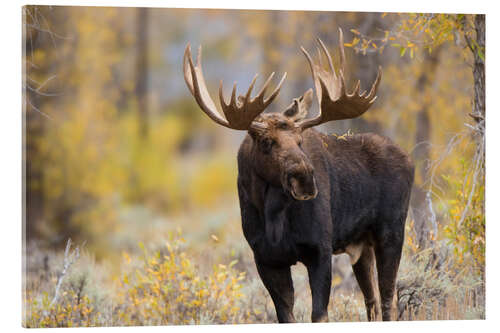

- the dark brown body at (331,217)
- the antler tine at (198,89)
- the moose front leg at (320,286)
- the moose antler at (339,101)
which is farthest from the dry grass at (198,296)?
the moose antler at (339,101)

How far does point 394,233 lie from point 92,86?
6.12m

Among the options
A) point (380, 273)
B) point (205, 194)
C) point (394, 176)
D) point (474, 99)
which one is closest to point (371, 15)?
point (474, 99)

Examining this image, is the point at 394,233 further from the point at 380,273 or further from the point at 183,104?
the point at 183,104

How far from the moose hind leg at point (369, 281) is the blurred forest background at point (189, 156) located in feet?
1.26

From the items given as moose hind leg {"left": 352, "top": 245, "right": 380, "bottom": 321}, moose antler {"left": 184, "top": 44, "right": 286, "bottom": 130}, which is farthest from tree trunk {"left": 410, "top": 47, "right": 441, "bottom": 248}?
moose antler {"left": 184, "top": 44, "right": 286, "bottom": 130}

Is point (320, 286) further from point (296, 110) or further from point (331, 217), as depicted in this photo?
point (296, 110)

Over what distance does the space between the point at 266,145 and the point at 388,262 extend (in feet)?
5.25

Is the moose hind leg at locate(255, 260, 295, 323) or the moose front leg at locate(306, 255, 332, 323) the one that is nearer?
the moose front leg at locate(306, 255, 332, 323)

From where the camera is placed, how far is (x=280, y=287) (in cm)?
647

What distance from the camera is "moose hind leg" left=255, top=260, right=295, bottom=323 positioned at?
21.1 ft

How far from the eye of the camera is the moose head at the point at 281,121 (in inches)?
234

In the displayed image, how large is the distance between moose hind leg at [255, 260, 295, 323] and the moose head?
0.74 m

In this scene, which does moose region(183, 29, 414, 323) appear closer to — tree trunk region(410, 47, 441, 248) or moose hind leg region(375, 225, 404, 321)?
moose hind leg region(375, 225, 404, 321)

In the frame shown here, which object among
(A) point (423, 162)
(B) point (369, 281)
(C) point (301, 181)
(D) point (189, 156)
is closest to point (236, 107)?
(C) point (301, 181)
